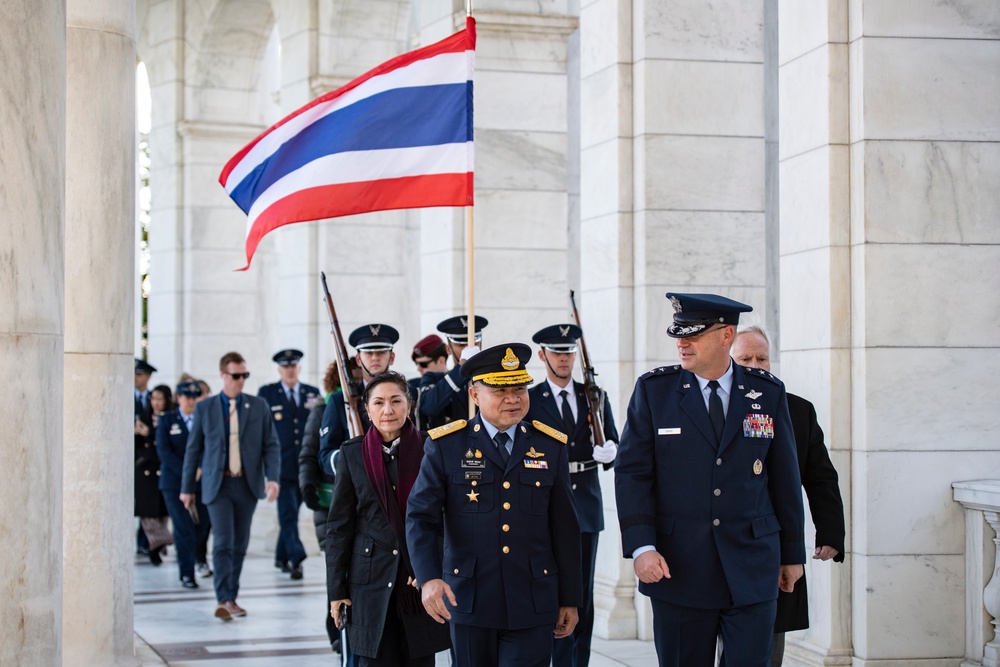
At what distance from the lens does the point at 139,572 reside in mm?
15289

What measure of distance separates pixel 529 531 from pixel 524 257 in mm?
7606

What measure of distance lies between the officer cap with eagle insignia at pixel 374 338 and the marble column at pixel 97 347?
1.61 meters

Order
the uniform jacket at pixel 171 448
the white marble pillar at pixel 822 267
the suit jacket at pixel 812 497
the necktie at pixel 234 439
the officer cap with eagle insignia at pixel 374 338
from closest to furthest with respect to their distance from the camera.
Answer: the suit jacket at pixel 812 497, the white marble pillar at pixel 822 267, the officer cap with eagle insignia at pixel 374 338, the necktie at pixel 234 439, the uniform jacket at pixel 171 448

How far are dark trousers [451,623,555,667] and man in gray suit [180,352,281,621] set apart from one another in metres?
5.98

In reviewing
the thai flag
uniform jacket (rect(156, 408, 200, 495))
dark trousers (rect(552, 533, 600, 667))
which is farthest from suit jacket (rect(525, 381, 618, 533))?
uniform jacket (rect(156, 408, 200, 495))

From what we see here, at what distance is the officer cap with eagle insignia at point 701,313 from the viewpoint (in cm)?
579

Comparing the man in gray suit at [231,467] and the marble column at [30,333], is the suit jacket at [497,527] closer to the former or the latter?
the marble column at [30,333]

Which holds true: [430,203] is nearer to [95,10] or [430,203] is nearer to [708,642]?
[95,10]

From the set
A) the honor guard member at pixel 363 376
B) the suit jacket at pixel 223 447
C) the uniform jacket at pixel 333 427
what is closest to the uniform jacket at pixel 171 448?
the suit jacket at pixel 223 447

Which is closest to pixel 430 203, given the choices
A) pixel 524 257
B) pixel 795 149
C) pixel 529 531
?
pixel 795 149

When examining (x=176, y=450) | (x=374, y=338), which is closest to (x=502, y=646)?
(x=374, y=338)

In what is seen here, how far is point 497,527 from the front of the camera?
5.86 meters

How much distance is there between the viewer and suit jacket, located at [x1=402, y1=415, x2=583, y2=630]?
5.81m

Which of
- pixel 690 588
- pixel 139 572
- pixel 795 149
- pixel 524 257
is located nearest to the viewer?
pixel 690 588
